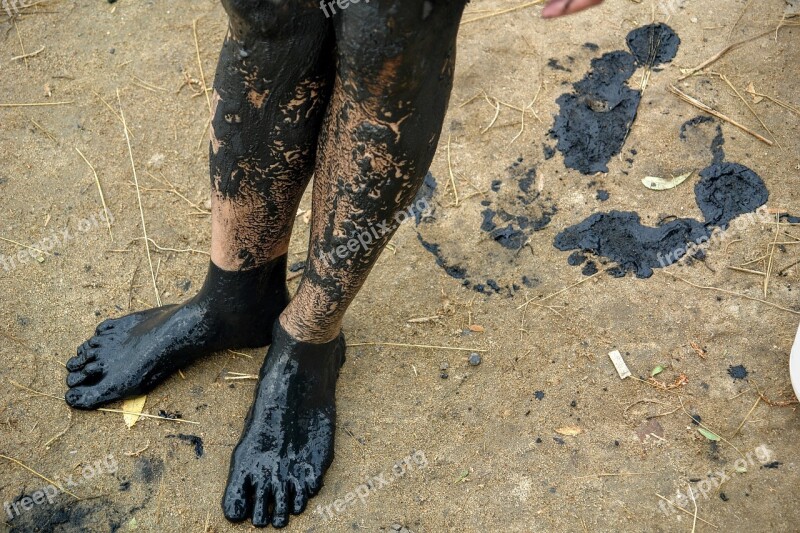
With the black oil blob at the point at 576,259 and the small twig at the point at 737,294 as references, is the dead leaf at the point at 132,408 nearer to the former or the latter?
the black oil blob at the point at 576,259

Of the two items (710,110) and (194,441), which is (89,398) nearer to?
(194,441)

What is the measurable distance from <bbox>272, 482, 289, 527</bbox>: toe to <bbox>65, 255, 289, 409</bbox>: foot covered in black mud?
44cm

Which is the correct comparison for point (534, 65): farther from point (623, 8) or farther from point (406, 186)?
point (406, 186)

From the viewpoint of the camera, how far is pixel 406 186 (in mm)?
1424

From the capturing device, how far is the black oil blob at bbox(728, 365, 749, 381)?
77.9 inches

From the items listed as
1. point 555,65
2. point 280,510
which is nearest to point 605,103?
point 555,65

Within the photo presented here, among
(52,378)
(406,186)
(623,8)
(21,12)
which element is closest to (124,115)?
(21,12)

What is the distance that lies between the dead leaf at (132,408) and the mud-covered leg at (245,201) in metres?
0.03

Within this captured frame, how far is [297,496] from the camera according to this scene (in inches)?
69.4

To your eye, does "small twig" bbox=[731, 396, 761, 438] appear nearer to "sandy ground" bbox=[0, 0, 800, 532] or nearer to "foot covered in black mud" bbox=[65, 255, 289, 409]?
"sandy ground" bbox=[0, 0, 800, 532]

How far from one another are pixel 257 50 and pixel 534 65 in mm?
1635

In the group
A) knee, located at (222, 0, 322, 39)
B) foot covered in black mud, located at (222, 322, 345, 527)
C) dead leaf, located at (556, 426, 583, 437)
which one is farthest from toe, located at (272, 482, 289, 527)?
knee, located at (222, 0, 322, 39)

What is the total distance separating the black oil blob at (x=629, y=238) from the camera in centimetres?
224

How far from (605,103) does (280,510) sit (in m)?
1.76
